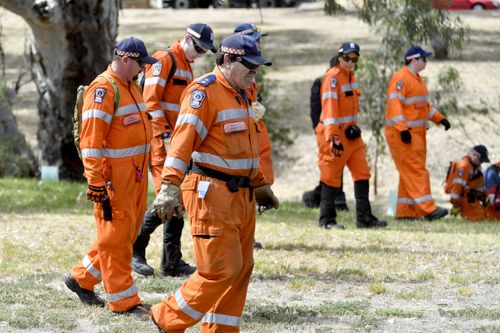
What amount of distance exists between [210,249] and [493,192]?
967 cm

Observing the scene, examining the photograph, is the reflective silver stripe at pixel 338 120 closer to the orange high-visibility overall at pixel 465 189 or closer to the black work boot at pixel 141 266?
the black work boot at pixel 141 266

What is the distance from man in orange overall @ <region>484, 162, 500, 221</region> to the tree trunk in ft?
19.3

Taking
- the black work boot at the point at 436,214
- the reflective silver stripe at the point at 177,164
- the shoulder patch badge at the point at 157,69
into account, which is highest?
the reflective silver stripe at the point at 177,164

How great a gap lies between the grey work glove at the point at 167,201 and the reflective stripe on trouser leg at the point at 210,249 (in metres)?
0.23

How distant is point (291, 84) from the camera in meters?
28.9

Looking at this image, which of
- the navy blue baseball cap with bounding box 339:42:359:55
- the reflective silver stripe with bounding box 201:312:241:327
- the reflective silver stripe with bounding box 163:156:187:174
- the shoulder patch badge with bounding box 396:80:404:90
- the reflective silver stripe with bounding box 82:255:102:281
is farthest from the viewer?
the shoulder patch badge with bounding box 396:80:404:90

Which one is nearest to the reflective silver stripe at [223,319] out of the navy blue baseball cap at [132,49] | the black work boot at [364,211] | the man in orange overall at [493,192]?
the navy blue baseball cap at [132,49]

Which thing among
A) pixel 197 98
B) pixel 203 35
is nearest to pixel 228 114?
pixel 197 98

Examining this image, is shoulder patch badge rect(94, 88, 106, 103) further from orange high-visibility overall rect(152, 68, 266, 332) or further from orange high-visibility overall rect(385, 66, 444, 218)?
orange high-visibility overall rect(385, 66, 444, 218)

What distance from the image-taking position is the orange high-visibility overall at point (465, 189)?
1577 cm

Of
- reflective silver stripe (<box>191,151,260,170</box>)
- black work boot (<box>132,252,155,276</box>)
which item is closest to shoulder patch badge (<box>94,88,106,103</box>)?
reflective silver stripe (<box>191,151,260,170</box>)

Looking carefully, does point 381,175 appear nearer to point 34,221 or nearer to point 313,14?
point 34,221

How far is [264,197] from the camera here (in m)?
7.54

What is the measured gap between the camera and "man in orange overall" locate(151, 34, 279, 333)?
686 cm
